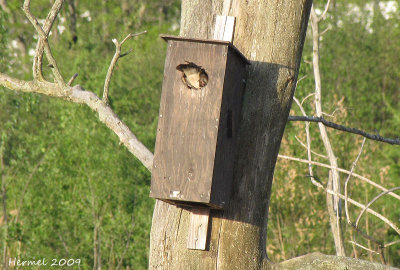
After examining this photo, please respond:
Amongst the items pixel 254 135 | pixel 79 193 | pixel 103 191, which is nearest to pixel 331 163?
pixel 254 135

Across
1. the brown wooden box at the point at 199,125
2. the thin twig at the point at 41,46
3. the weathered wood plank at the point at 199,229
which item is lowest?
the weathered wood plank at the point at 199,229

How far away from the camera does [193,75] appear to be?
3023mm

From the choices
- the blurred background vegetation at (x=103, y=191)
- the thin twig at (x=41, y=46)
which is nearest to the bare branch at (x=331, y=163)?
the thin twig at (x=41, y=46)

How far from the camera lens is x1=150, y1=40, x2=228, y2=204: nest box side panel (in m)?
2.92

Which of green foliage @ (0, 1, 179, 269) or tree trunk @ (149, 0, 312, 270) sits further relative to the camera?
green foliage @ (0, 1, 179, 269)

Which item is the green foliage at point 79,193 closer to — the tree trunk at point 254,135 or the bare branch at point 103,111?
the bare branch at point 103,111

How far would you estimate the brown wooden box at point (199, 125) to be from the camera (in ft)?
9.54

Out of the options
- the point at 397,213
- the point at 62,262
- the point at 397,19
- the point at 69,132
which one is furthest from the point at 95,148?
the point at 397,19

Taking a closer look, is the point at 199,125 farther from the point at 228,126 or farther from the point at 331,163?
the point at 331,163

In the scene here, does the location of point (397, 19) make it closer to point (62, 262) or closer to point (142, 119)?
point (142, 119)

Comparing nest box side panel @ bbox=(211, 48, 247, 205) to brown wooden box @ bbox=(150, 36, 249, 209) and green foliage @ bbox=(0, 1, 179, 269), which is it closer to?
brown wooden box @ bbox=(150, 36, 249, 209)

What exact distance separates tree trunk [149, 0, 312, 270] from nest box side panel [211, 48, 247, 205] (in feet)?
0.12

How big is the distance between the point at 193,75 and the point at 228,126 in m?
0.28

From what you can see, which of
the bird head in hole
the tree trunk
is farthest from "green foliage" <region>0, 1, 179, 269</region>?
the tree trunk
